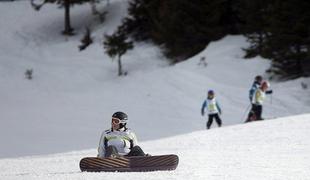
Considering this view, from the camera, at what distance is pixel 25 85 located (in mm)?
30594

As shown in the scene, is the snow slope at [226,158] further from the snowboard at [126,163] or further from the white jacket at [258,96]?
the white jacket at [258,96]

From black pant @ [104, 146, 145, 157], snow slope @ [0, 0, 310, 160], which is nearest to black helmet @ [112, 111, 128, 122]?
black pant @ [104, 146, 145, 157]

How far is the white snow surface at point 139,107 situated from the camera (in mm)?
10289

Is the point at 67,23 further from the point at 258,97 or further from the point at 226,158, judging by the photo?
the point at 226,158

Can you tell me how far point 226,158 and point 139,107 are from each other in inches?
550

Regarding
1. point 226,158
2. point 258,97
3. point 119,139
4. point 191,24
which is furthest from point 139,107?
point 119,139

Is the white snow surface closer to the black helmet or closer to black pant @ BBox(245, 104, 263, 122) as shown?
the black helmet

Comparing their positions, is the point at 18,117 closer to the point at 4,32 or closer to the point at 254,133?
the point at 254,133

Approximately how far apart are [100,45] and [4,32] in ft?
27.5

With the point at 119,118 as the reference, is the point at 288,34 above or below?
above

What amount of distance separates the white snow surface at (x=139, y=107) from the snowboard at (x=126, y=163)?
20 cm

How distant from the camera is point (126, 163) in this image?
319 inches

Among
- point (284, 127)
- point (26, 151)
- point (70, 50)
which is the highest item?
point (70, 50)

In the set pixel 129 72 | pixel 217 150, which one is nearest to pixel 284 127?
pixel 217 150
